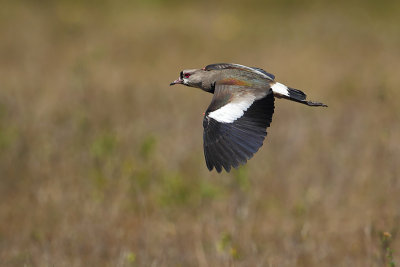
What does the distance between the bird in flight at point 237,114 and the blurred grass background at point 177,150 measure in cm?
98

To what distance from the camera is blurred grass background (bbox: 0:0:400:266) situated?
16.9ft

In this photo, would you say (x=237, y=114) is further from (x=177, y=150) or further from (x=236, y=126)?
(x=177, y=150)

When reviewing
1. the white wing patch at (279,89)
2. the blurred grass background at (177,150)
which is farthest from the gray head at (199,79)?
the blurred grass background at (177,150)

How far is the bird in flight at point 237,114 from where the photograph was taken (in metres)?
3.50

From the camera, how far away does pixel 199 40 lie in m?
10.7

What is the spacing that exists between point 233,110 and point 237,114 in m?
0.05

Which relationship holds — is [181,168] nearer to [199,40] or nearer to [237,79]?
[237,79]

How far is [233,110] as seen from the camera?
3.68 m

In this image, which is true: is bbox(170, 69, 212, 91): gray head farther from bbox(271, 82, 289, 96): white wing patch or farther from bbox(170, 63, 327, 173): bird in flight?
bbox(271, 82, 289, 96): white wing patch

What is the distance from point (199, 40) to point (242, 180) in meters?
5.88

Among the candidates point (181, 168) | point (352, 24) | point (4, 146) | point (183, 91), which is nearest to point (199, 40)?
point (183, 91)

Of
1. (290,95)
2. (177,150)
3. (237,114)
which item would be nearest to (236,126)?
(237,114)

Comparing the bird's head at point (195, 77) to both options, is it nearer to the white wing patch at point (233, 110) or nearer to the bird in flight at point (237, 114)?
the bird in flight at point (237, 114)

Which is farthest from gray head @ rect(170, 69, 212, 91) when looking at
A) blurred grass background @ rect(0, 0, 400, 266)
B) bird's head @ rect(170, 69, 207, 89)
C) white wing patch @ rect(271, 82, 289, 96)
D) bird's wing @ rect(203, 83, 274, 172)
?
blurred grass background @ rect(0, 0, 400, 266)
